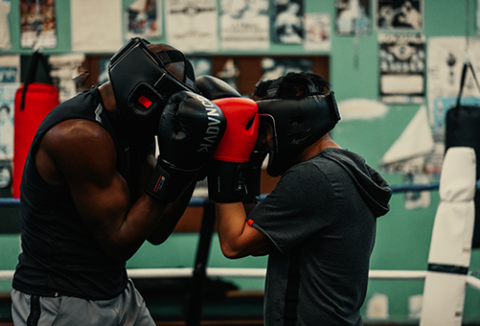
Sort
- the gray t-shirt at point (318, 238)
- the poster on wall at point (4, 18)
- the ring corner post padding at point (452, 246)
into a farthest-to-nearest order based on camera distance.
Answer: the poster on wall at point (4, 18) → the ring corner post padding at point (452, 246) → the gray t-shirt at point (318, 238)

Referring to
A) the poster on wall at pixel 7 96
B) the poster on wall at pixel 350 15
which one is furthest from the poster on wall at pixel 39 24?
the poster on wall at pixel 350 15

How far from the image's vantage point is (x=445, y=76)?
9.28 feet

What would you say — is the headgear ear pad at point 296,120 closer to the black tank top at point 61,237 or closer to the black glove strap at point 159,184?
the black glove strap at point 159,184

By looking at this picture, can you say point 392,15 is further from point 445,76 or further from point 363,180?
point 363,180

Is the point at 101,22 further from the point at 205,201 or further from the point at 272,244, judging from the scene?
the point at 272,244

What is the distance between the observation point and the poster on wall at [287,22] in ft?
9.15

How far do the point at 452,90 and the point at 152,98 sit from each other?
96.1 inches

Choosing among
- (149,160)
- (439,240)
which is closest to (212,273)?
(149,160)

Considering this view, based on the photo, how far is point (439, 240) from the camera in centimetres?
185

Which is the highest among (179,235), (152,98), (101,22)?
(101,22)

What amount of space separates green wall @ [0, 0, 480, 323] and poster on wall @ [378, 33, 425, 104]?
0.05 metres

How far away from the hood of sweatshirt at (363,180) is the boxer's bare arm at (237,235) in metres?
0.24

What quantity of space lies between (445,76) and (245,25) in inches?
54.5

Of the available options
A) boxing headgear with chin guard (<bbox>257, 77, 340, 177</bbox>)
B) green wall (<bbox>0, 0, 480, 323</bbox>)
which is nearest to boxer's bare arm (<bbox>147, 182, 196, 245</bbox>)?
boxing headgear with chin guard (<bbox>257, 77, 340, 177</bbox>)
